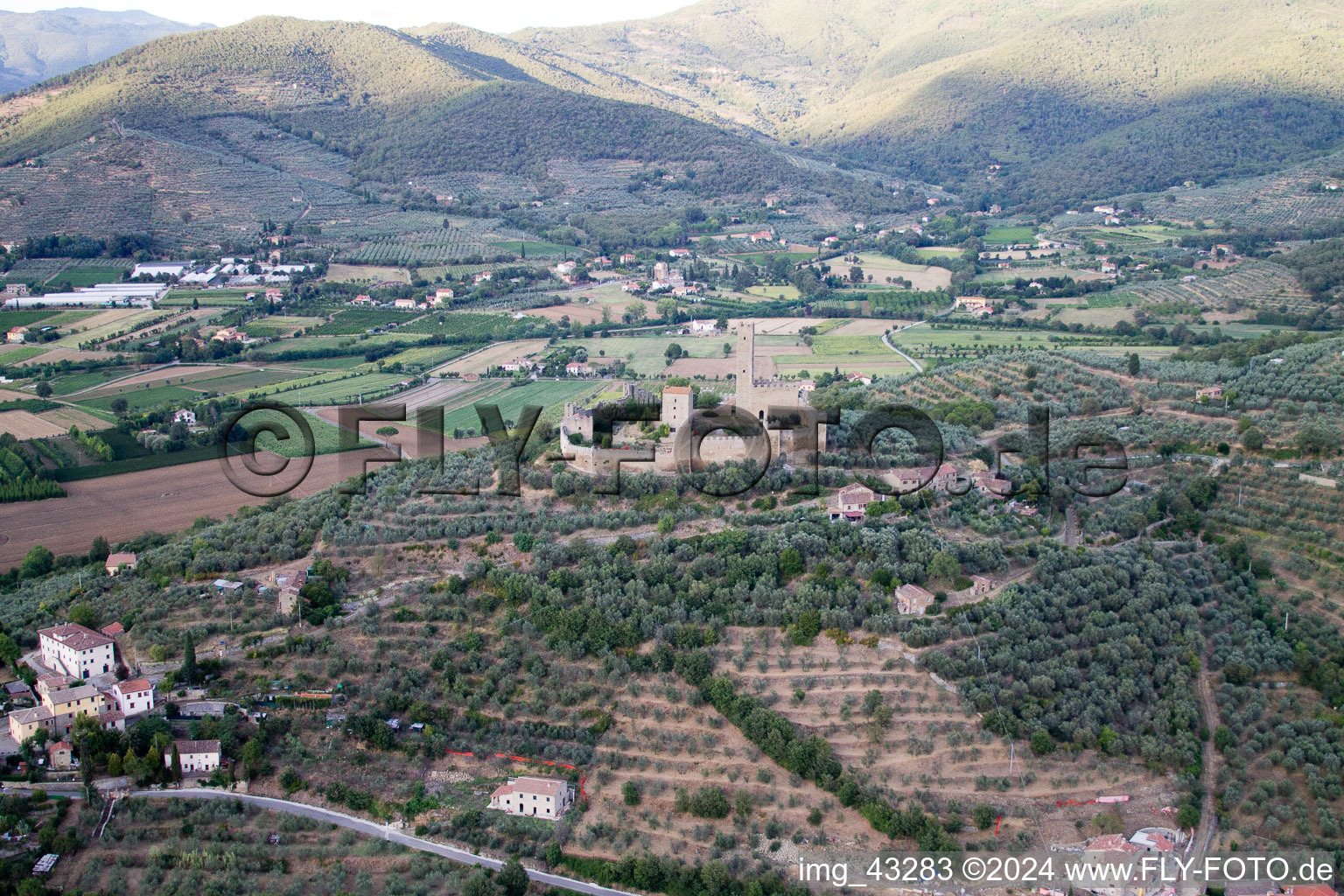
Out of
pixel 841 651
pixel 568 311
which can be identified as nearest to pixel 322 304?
pixel 568 311

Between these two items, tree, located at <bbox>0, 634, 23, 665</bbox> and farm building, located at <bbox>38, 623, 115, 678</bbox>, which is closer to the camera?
farm building, located at <bbox>38, 623, 115, 678</bbox>

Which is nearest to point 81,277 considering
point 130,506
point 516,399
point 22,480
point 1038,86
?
point 22,480

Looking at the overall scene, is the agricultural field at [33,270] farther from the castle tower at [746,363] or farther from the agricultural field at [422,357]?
the castle tower at [746,363]

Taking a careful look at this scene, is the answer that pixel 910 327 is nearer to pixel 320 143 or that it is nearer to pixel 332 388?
pixel 332 388

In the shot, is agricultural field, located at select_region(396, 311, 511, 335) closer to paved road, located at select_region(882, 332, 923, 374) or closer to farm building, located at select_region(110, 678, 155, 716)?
paved road, located at select_region(882, 332, 923, 374)

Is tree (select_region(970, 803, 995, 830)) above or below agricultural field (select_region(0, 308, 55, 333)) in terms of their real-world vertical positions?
below

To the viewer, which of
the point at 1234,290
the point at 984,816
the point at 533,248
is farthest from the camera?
the point at 533,248

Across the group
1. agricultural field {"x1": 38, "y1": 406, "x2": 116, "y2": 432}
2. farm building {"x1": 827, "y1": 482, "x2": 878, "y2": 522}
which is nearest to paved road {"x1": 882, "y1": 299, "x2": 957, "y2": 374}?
farm building {"x1": 827, "y1": 482, "x2": 878, "y2": 522}

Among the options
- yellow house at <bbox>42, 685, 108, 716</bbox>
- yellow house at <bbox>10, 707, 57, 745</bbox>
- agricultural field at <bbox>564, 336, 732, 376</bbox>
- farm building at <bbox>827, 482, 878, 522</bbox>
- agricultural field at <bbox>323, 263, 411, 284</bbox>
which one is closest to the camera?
yellow house at <bbox>10, 707, 57, 745</bbox>

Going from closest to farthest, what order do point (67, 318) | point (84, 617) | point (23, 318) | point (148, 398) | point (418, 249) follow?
1. point (84, 617)
2. point (148, 398)
3. point (23, 318)
4. point (67, 318)
5. point (418, 249)
